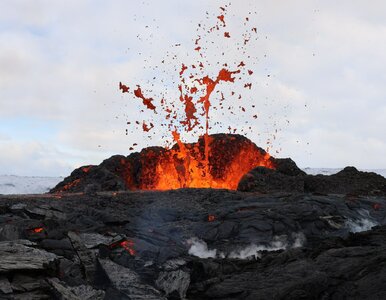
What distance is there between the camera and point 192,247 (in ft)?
43.7

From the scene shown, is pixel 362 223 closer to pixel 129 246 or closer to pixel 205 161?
pixel 129 246

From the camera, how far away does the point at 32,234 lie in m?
12.3

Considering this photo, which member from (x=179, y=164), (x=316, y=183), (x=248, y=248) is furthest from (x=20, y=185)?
(x=248, y=248)

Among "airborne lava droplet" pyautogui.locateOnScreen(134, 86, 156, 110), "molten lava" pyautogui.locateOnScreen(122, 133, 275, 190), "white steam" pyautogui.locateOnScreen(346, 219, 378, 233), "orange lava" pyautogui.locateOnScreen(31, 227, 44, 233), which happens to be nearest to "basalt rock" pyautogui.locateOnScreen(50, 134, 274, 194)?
"molten lava" pyautogui.locateOnScreen(122, 133, 275, 190)

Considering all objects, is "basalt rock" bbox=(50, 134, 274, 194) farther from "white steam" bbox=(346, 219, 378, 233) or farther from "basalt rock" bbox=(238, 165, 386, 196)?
"white steam" bbox=(346, 219, 378, 233)

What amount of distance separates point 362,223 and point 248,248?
4.48m

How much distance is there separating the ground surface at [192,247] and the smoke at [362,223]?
5cm

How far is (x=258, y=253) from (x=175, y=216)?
353 cm

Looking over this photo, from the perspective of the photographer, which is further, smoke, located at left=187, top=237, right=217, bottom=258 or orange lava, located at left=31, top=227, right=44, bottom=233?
smoke, located at left=187, top=237, right=217, bottom=258

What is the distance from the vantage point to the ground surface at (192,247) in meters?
9.61

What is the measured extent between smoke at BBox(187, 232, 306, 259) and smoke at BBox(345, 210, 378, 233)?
2.08 metres

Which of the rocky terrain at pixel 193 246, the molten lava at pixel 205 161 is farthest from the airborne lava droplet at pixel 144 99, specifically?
the rocky terrain at pixel 193 246

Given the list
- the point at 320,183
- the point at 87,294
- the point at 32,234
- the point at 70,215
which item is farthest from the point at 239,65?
the point at 87,294

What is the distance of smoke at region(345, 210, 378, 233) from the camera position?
1510 centimetres
